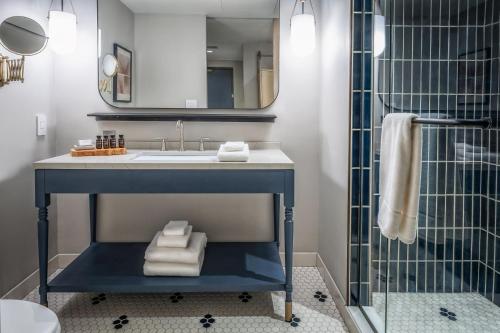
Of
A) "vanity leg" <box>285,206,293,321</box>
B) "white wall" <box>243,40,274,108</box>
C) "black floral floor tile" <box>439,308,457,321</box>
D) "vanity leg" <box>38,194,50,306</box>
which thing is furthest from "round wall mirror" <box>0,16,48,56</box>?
"black floral floor tile" <box>439,308,457,321</box>

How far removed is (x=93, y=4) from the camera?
100 inches

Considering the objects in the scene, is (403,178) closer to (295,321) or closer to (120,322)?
(295,321)

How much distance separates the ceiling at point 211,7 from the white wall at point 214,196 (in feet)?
0.37

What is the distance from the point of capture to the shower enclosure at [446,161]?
4.33 feet

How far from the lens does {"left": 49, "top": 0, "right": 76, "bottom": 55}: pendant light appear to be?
2342mm

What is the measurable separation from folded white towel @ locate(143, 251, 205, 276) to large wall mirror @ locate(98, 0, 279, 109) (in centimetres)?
98

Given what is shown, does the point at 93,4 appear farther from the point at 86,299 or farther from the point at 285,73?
the point at 86,299

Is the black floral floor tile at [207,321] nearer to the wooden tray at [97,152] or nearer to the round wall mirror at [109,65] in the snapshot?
the wooden tray at [97,152]

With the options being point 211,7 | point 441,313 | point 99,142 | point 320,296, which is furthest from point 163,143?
point 441,313

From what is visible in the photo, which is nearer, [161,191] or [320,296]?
[161,191]

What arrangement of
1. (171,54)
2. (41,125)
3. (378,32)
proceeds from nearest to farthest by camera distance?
1. (378,32)
2. (41,125)
3. (171,54)

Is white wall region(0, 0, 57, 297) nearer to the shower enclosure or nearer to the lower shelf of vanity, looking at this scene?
the lower shelf of vanity

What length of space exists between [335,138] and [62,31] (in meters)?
1.62

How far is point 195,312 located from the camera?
2131 mm
